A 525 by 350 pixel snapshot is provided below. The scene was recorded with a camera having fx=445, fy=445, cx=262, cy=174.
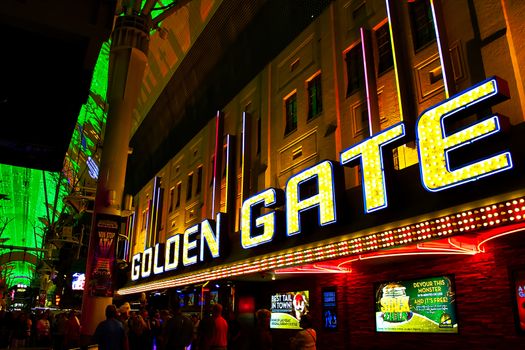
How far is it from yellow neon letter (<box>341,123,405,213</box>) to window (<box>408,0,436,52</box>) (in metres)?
3.28

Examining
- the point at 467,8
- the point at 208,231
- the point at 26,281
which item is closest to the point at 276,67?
the point at 208,231

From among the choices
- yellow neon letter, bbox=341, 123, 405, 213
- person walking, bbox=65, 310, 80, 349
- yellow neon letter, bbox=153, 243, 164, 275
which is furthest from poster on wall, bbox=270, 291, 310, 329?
yellow neon letter, bbox=153, 243, 164, 275

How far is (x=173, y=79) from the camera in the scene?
78.6ft

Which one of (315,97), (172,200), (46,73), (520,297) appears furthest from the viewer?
(172,200)

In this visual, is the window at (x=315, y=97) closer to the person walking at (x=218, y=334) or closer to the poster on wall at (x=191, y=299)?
the person walking at (x=218, y=334)

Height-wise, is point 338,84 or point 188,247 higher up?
point 338,84

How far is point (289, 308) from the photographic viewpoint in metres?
14.4

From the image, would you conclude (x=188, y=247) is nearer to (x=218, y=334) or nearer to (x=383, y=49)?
(x=218, y=334)

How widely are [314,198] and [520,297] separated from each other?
4.50 metres

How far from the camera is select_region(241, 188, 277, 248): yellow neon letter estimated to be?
11977 mm

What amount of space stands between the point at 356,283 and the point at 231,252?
4.19m

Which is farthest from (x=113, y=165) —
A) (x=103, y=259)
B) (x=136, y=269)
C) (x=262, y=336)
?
(x=136, y=269)

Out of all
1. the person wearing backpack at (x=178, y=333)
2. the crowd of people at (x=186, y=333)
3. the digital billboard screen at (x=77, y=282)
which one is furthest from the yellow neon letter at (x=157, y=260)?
the person wearing backpack at (x=178, y=333)

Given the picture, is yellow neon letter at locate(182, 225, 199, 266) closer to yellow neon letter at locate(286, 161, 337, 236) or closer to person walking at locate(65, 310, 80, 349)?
person walking at locate(65, 310, 80, 349)
